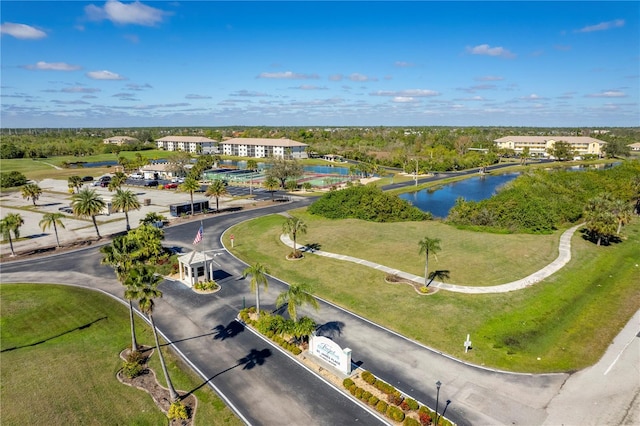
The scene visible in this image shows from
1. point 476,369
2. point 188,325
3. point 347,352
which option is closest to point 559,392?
point 476,369

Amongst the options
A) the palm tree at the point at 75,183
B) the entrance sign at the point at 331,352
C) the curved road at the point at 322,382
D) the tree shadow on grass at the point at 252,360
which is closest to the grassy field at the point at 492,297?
the curved road at the point at 322,382

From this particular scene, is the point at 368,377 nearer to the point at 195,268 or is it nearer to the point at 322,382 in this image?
the point at 322,382

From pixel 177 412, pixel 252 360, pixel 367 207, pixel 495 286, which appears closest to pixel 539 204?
pixel 367 207

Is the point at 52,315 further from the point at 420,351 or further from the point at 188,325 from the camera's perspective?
the point at 420,351

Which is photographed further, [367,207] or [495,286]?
[367,207]

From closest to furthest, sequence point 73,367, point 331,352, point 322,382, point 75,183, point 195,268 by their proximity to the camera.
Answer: point 322,382, point 331,352, point 73,367, point 195,268, point 75,183

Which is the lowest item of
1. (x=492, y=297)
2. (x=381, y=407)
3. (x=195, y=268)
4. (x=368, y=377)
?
(x=381, y=407)

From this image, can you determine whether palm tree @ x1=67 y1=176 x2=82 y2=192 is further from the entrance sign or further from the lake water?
the entrance sign
